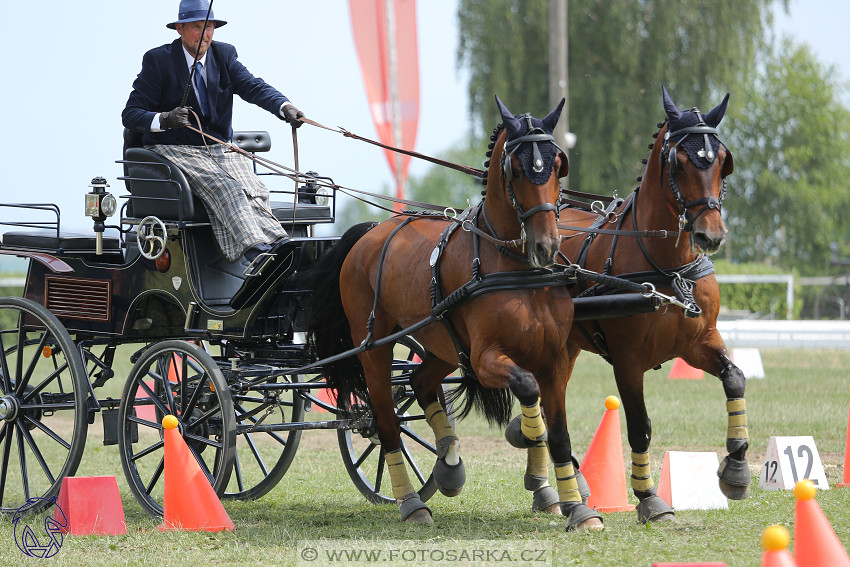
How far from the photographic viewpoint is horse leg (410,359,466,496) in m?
5.80

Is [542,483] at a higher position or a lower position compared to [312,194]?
lower

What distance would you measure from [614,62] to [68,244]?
21777 mm

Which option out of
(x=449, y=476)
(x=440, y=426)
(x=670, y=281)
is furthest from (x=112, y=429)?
(x=670, y=281)

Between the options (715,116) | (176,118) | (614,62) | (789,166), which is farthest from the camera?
(789,166)

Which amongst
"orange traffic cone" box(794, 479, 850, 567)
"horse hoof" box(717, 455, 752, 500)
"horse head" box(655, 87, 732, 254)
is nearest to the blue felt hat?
"horse head" box(655, 87, 732, 254)

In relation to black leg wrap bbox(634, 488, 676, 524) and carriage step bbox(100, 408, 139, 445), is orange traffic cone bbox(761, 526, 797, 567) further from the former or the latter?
carriage step bbox(100, 408, 139, 445)

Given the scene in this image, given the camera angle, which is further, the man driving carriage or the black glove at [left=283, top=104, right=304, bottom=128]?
the black glove at [left=283, top=104, right=304, bottom=128]

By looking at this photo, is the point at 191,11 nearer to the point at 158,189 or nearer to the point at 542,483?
the point at 158,189

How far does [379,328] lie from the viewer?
6.07m

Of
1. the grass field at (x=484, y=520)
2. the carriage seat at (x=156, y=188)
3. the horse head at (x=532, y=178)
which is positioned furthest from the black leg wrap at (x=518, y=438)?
the carriage seat at (x=156, y=188)

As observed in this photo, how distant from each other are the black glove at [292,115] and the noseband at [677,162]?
2384 mm

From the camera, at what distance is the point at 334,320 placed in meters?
6.44

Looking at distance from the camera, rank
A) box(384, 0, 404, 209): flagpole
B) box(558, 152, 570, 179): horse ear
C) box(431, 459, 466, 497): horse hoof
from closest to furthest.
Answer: box(558, 152, 570, 179): horse ear, box(431, 459, 466, 497): horse hoof, box(384, 0, 404, 209): flagpole

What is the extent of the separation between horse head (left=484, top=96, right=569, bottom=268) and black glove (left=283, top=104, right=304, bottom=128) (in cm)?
181
